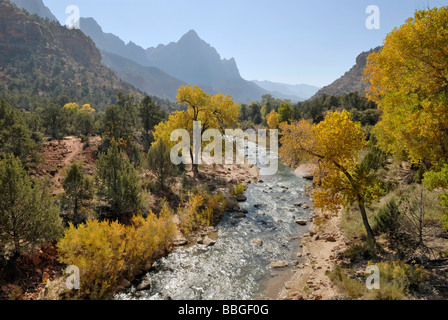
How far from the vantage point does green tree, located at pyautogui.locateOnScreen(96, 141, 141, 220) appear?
16.0 m

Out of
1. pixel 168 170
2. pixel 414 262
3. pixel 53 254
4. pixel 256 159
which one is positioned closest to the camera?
pixel 414 262

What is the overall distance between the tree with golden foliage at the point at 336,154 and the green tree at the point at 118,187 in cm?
1116

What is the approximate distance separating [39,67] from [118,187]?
16874 cm

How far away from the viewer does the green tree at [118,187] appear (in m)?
16.0

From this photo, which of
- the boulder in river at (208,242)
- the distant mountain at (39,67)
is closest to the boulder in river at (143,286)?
the boulder in river at (208,242)

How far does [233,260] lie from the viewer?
44.8 ft

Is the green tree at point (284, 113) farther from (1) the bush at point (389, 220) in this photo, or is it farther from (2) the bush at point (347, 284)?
(2) the bush at point (347, 284)

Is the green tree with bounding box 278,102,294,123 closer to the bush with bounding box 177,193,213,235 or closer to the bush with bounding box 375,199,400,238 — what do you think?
the bush with bounding box 177,193,213,235

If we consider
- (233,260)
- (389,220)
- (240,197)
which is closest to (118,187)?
(233,260)

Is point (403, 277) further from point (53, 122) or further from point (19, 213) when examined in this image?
point (53, 122)
